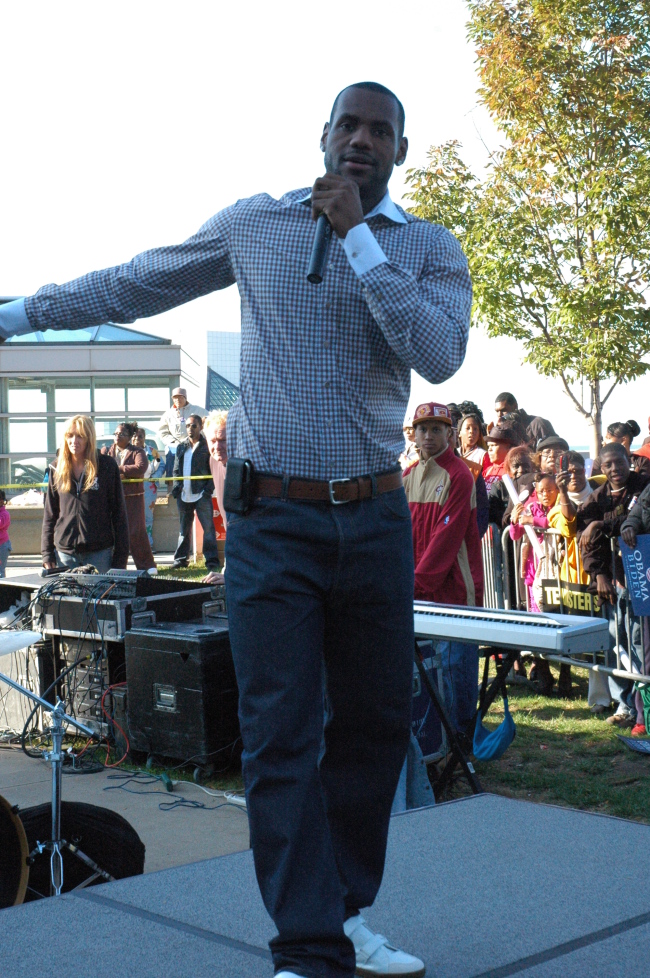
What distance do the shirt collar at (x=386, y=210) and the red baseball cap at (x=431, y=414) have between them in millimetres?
3641

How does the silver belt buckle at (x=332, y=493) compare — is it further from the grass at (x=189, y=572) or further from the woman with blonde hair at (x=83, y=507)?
the grass at (x=189, y=572)

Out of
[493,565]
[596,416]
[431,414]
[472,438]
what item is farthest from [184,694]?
[596,416]

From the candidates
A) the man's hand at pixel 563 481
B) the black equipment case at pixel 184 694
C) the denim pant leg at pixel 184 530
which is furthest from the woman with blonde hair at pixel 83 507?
the denim pant leg at pixel 184 530

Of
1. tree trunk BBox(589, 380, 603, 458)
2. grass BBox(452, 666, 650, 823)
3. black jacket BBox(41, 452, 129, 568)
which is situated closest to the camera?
grass BBox(452, 666, 650, 823)

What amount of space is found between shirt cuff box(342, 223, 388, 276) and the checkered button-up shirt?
1.8 inches

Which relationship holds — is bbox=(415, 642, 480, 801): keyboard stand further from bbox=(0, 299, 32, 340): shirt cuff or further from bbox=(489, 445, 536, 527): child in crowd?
bbox=(489, 445, 536, 527): child in crowd

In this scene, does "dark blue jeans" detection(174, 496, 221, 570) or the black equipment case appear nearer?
the black equipment case

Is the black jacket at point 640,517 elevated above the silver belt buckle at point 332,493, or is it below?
below

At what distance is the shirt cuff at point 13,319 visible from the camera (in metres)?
2.59

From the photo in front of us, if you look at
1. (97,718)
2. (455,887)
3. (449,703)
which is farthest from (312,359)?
(97,718)

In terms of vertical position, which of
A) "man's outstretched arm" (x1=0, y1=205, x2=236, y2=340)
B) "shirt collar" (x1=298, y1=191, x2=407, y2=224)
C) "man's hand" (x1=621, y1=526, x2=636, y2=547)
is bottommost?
"man's hand" (x1=621, y1=526, x2=636, y2=547)

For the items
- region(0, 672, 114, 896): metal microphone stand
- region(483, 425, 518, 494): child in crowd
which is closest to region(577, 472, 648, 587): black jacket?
region(483, 425, 518, 494): child in crowd

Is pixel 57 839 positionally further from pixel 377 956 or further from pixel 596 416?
pixel 596 416

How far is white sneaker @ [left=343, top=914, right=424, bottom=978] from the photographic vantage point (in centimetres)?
254
